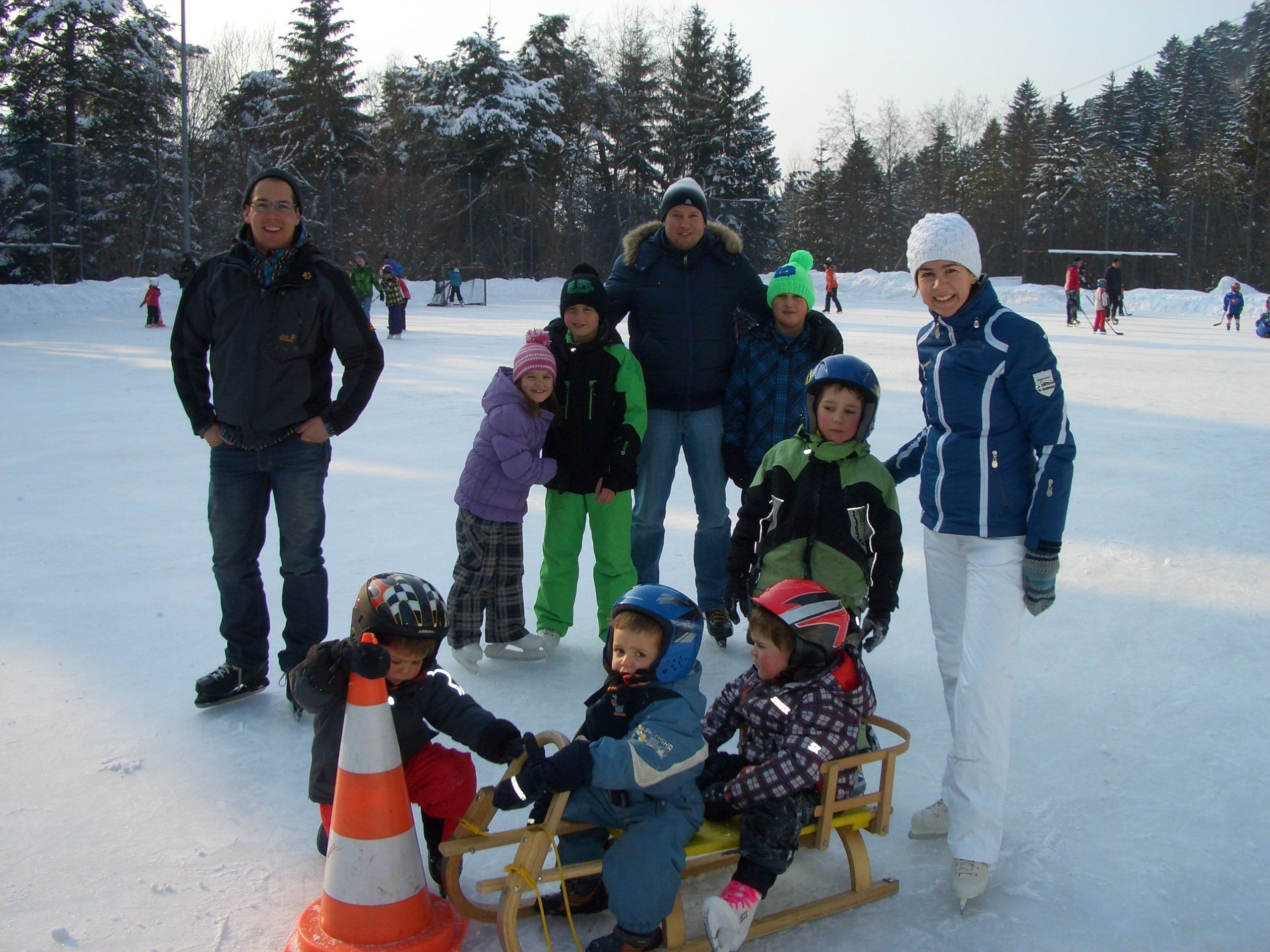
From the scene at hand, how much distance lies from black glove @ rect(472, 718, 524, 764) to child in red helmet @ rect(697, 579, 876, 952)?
50cm

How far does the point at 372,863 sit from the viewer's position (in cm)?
210

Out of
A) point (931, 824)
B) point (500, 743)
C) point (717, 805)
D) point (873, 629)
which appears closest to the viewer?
point (500, 743)

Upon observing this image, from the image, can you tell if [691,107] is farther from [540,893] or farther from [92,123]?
[540,893]

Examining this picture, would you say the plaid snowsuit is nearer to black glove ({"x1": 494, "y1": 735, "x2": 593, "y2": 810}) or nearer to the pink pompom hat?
black glove ({"x1": 494, "y1": 735, "x2": 593, "y2": 810})

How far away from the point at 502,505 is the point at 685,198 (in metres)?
1.38

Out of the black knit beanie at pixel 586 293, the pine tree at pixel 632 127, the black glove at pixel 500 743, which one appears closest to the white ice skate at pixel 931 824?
the black glove at pixel 500 743

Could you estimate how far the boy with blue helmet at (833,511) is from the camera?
9.53ft

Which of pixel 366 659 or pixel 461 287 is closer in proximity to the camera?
pixel 366 659

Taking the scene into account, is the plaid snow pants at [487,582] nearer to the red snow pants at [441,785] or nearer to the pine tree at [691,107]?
the red snow pants at [441,785]

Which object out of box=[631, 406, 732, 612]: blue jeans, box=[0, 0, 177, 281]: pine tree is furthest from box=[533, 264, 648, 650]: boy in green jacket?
box=[0, 0, 177, 281]: pine tree

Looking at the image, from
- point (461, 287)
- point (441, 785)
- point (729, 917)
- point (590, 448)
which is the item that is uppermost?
point (461, 287)

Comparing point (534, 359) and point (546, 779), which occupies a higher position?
point (534, 359)

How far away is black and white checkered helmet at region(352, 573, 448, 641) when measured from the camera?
2.27 m

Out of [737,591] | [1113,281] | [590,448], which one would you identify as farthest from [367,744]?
[1113,281]
